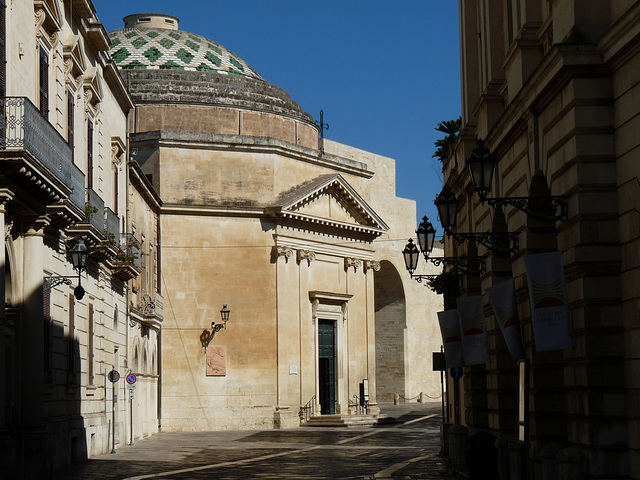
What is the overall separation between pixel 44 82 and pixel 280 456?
1125 centimetres

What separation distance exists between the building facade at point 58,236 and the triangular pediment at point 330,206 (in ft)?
45.8

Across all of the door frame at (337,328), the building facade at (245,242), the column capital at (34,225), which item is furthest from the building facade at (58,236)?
the door frame at (337,328)

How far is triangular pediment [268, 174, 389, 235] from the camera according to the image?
44.9 m

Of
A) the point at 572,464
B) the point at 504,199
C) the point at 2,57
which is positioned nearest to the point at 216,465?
the point at 2,57

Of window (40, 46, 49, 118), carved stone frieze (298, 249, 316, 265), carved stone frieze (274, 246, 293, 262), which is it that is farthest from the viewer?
carved stone frieze (298, 249, 316, 265)

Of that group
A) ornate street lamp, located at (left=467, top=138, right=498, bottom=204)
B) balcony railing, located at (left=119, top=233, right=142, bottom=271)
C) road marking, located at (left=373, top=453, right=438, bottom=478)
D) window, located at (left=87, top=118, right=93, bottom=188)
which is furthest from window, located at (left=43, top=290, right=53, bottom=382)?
ornate street lamp, located at (left=467, top=138, right=498, bottom=204)

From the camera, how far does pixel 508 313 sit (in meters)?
12.9

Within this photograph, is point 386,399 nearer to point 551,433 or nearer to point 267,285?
point 267,285

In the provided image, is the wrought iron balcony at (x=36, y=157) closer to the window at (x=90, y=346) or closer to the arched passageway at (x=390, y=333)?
the window at (x=90, y=346)

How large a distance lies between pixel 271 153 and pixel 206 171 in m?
2.86

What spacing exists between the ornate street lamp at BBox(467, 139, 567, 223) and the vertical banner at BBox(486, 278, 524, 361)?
98 centimetres

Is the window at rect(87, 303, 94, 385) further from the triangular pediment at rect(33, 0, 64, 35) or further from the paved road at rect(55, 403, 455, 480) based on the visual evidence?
the triangular pediment at rect(33, 0, 64, 35)

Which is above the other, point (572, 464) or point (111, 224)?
point (111, 224)

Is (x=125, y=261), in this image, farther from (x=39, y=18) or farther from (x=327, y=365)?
(x=327, y=365)
